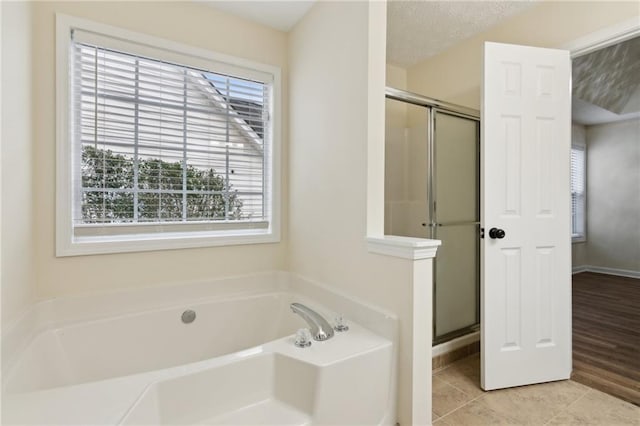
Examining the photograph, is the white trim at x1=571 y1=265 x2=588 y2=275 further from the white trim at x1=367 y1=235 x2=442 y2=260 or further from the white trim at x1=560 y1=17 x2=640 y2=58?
the white trim at x1=367 y1=235 x2=442 y2=260

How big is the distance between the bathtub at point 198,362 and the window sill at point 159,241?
0.83 ft

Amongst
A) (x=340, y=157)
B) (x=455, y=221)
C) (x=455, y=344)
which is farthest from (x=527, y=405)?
(x=340, y=157)

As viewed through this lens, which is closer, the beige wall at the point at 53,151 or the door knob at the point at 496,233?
the beige wall at the point at 53,151

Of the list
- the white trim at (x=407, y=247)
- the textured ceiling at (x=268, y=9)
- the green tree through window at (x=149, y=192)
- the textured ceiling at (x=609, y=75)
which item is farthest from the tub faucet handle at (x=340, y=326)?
the textured ceiling at (x=609, y=75)

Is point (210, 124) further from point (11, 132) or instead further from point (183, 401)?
point (183, 401)

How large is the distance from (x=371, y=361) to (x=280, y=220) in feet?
4.30

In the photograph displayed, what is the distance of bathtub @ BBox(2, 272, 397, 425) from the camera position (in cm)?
108

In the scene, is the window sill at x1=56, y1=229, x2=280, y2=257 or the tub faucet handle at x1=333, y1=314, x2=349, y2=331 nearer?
the tub faucet handle at x1=333, y1=314, x2=349, y2=331

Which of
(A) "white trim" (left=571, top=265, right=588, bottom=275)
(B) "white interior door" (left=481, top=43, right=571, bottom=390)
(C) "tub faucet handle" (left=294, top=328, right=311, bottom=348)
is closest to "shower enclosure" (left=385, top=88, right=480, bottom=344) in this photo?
(B) "white interior door" (left=481, top=43, right=571, bottom=390)

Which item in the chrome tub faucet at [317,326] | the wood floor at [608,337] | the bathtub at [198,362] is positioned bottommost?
the wood floor at [608,337]

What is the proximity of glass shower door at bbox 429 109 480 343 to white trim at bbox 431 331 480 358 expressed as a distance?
39 millimetres

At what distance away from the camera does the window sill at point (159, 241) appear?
5.94 feet

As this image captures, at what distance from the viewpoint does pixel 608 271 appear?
5.18 metres

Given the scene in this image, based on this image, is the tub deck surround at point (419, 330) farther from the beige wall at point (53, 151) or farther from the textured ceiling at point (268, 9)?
the textured ceiling at point (268, 9)
